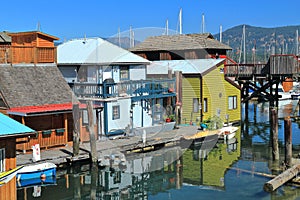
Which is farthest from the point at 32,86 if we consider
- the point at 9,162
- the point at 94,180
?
the point at 9,162

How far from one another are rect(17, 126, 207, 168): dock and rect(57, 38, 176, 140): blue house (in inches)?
59.4

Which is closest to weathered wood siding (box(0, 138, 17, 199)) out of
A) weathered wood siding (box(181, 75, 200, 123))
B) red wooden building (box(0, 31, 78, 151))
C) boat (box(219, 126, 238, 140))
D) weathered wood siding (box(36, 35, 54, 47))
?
red wooden building (box(0, 31, 78, 151))

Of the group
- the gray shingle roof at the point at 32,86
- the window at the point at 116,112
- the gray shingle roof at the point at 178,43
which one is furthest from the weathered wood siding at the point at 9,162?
the gray shingle roof at the point at 178,43

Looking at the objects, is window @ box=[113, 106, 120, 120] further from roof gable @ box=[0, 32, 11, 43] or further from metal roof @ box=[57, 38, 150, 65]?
roof gable @ box=[0, 32, 11, 43]

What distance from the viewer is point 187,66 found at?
4144cm

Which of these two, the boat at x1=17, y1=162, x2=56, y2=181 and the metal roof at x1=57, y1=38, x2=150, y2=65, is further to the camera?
the metal roof at x1=57, y1=38, x2=150, y2=65

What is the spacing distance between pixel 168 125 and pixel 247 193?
546 inches

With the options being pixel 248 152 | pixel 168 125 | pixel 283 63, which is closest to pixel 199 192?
pixel 248 152

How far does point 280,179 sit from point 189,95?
19.7 meters

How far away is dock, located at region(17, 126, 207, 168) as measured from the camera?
82.9 feet

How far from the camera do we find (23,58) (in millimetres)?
29609

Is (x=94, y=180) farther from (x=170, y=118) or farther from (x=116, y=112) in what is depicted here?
(x=170, y=118)

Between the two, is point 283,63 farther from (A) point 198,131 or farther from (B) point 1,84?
(B) point 1,84

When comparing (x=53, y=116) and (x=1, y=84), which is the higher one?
(x=1, y=84)
